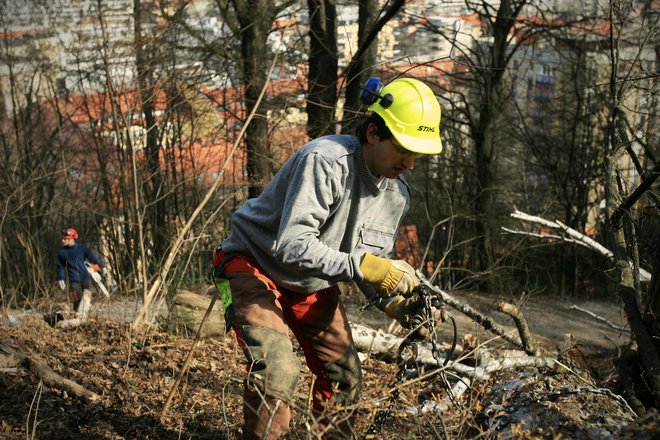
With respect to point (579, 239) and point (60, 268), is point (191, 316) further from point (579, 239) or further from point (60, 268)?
point (60, 268)

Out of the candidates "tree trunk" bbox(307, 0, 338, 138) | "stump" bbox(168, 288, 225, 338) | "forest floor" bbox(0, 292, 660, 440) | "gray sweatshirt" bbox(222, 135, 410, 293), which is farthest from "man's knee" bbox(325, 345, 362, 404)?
"tree trunk" bbox(307, 0, 338, 138)

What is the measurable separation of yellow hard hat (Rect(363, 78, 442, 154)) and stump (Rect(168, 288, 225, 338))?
3.70m

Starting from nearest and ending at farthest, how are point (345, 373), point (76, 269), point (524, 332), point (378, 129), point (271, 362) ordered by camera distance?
point (271, 362) < point (378, 129) < point (345, 373) < point (524, 332) < point (76, 269)

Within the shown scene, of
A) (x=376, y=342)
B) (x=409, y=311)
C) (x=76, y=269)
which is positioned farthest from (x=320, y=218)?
(x=76, y=269)

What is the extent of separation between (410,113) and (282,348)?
1.23 m

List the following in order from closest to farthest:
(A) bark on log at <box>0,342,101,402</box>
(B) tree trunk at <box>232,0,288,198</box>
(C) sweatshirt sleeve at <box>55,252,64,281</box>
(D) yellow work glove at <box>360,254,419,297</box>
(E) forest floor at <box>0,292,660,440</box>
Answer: (E) forest floor at <box>0,292,660,440</box> < (D) yellow work glove at <box>360,254,419,297</box> < (A) bark on log at <box>0,342,101,402</box> < (C) sweatshirt sleeve at <box>55,252,64,281</box> < (B) tree trunk at <box>232,0,288,198</box>

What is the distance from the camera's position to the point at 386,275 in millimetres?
3254

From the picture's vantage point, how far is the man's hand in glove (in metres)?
3.45

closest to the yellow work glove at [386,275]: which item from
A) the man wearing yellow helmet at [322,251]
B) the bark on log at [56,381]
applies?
the man wearing yellow helmet at [322,251]

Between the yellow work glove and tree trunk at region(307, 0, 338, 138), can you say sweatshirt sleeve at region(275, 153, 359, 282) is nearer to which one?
the yellow work glove

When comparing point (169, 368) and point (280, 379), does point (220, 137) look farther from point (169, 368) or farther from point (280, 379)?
point (280, 379)

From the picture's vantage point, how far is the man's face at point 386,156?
3332mm

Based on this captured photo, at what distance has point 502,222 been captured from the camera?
54.5 ft

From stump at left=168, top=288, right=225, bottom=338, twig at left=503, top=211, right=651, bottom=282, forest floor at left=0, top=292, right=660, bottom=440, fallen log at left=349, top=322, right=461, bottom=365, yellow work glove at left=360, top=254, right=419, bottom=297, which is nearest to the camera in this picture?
forest floor at left=0, top=292, right=660, bottom=440
